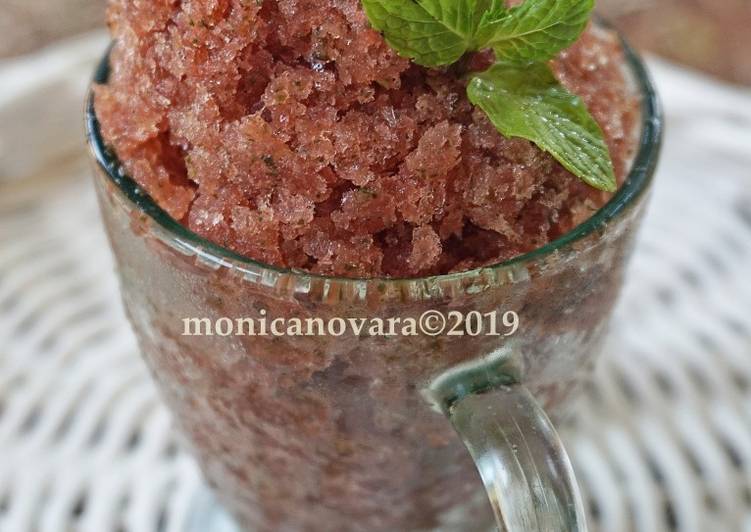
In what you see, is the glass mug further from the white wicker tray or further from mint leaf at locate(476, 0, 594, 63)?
the white wicker tray

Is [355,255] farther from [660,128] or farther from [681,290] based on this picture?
[681,290]

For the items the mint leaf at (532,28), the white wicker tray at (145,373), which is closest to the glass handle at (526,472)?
the mint leaf at (532,28)

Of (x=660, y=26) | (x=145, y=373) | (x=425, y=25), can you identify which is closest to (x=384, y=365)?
(x=425, y=25)

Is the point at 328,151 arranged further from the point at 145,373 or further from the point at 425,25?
the point at 145,373

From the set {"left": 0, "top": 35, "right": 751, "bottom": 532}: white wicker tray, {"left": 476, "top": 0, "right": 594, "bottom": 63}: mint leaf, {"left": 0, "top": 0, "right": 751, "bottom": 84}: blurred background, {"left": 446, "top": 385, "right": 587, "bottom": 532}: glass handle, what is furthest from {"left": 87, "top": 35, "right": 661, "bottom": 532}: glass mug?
{"left": 0, "top": 0, "right": 751, "bottom": 84}: blurred background

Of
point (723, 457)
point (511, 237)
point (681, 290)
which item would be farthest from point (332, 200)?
point (681, 290)

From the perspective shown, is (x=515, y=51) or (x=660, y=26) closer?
(x=515, y=51)
